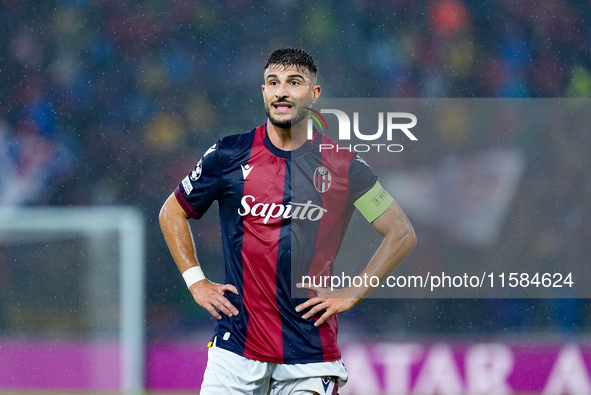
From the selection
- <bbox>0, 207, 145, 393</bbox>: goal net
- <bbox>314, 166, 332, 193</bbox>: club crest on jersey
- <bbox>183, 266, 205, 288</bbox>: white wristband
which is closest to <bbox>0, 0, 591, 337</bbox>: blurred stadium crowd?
<bbox>0, 207, 145, 393</bbox>: goal net

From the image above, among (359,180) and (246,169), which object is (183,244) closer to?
(246,169)

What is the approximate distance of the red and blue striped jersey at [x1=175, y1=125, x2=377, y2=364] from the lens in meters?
2.46

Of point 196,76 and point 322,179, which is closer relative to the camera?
point 322,179

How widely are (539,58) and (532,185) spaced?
4.37ft

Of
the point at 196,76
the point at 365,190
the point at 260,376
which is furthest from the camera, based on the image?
the point at 196,76

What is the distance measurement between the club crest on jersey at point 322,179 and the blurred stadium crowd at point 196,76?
316 centimetres

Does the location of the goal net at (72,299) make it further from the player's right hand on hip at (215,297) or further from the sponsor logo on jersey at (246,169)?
the sponsor logo on jersey at (246,169)

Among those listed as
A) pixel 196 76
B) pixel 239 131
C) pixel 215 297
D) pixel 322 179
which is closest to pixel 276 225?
pixel 322 179

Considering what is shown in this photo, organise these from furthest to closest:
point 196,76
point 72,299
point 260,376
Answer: point 196,76 < point 72,299 < point 260,376

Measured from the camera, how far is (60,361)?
488 cm

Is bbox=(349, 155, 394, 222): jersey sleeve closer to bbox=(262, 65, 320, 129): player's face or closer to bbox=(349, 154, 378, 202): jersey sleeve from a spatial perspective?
bbox=(349, 154, 378, 202): jersey sleeve

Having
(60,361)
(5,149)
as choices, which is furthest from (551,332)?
(5,149)

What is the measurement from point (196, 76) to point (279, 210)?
3.90 meters

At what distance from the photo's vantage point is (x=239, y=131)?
19.7ft
